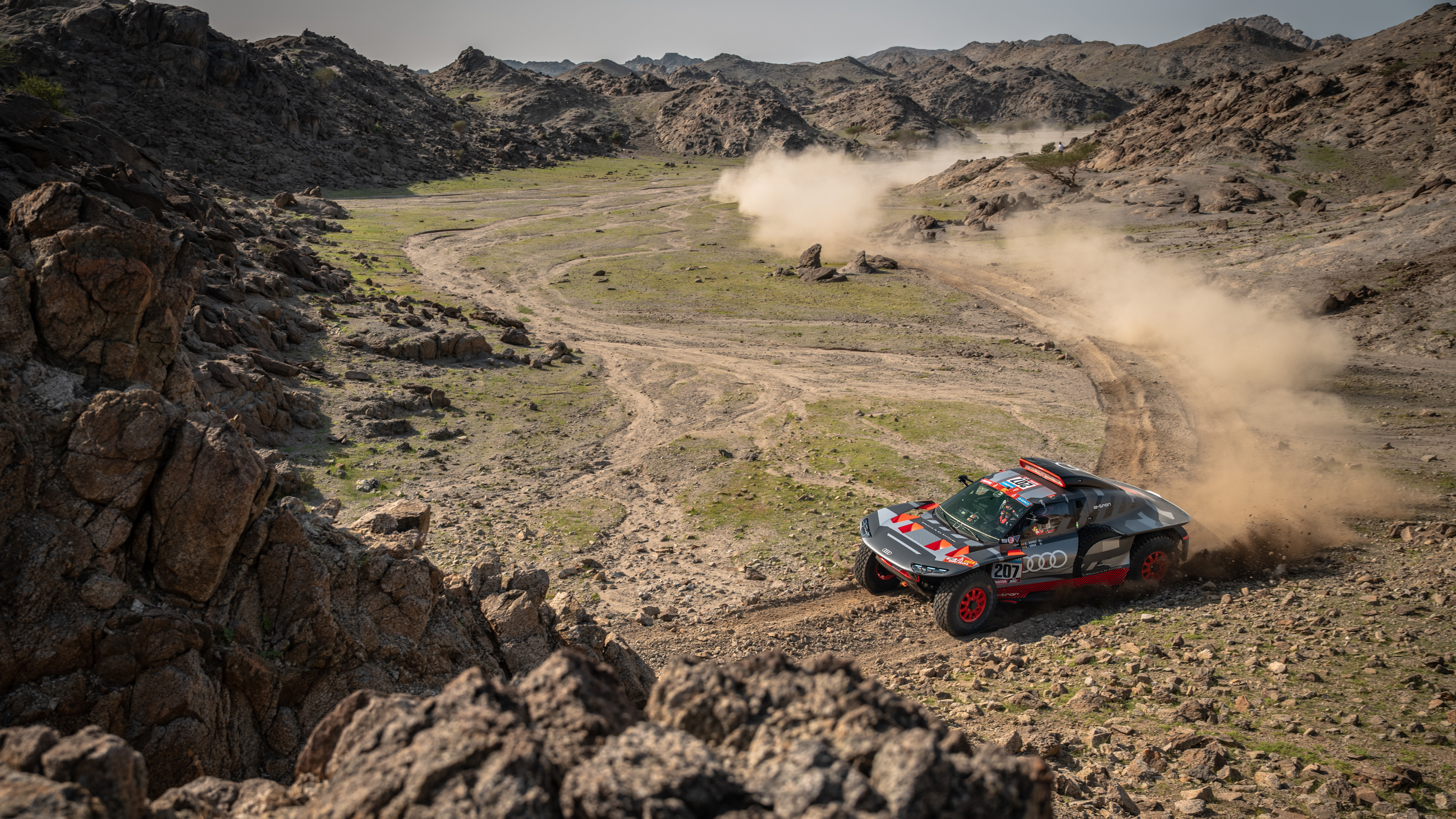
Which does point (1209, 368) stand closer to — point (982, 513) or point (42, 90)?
point (982, 513)

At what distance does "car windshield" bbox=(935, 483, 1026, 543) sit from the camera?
1369cm

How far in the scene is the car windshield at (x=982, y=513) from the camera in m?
13.7

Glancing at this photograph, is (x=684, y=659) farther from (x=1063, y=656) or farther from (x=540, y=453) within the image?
(x=540, y=453)

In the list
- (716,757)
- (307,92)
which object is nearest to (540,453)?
(716,757)

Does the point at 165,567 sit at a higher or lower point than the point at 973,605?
higher

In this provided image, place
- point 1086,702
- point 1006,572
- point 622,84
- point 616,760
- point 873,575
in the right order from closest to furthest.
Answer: point 616,760, point 1086,702, point 1006,572, point 873,575, point 622,84

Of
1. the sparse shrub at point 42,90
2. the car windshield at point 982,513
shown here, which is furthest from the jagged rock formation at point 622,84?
the car windshield at point 982,513

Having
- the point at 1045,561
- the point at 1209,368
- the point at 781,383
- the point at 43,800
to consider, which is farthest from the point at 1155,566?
the point at 1209,368

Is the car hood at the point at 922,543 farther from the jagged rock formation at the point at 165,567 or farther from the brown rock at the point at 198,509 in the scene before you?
the brown rock at the point at 198,509

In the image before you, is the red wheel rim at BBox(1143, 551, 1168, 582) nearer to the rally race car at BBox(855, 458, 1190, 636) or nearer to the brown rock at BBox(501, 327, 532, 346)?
the rally race car at BBox(855, 458, 1190, 636)

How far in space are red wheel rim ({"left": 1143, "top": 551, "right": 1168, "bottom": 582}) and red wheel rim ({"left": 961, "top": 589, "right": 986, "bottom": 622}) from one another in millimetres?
3731

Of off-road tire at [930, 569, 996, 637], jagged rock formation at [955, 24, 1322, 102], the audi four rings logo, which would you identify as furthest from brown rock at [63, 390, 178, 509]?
jagged rock formation at [955, 24, 1322, 102]

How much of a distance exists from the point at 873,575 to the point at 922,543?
4.70ft

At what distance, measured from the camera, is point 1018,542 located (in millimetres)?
13523
